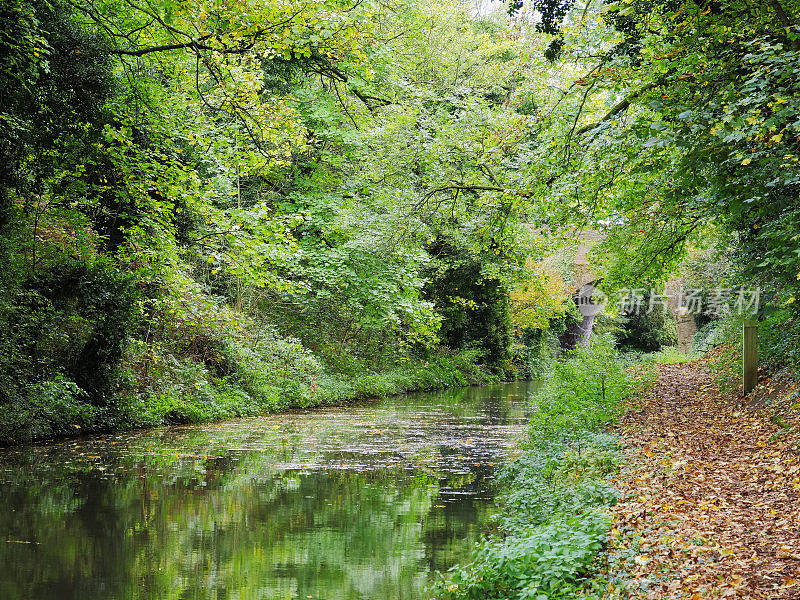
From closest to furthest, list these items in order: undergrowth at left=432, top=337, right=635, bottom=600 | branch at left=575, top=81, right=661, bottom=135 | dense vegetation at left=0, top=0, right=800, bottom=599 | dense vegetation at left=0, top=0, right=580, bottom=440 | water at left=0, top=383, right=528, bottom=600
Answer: undergrowth at left=432, top=337, right=635, bottom=600 < water at left=0, top=383, right=528, bottom=600 < dense vegetation at left=0, top=0, right=800, bottom=599 < branch at left=575, top=81, right=661, bottom=135 < dense vegetation at left=0, top=0, right=580, bottom=440

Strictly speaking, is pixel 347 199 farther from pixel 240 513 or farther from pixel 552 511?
pixel 552 511

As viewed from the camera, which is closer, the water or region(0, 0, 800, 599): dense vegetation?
the water

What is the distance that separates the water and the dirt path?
1975mm

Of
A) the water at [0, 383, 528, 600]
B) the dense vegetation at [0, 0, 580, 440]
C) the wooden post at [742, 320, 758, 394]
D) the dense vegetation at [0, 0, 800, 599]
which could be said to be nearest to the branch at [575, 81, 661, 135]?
the dense vegetation at [0, 0, 800, 599]

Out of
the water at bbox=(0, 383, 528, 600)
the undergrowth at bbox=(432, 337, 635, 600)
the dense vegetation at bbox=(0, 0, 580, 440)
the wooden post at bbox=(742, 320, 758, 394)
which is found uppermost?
the dense vegetation at bbox=(0, 0, 580, 440)

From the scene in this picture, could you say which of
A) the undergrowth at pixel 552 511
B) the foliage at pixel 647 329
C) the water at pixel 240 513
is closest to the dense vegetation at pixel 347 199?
the undergrowth at pixel 552 511

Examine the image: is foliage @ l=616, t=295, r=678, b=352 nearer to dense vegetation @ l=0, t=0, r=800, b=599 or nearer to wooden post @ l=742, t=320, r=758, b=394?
dense vegetation @ l=0, t=0, r=800, b=599

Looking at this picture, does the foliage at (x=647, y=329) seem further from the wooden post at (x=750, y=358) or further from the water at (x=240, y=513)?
the water at (x=240, y=513)

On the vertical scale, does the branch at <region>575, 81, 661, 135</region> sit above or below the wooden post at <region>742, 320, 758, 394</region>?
above

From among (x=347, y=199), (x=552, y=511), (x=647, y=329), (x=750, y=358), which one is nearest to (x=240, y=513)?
(x=552, y=511)

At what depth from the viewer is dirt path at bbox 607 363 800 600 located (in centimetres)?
502

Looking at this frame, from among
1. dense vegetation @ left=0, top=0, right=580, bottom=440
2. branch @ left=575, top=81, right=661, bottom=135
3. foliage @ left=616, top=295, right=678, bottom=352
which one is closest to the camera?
branch @ left=575, top=81, right=661, bottom=135

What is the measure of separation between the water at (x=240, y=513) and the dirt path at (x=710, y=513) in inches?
77.8

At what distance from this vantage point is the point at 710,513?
6.48 m
